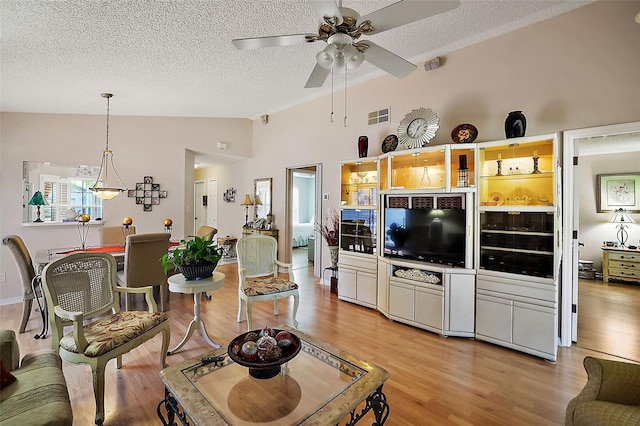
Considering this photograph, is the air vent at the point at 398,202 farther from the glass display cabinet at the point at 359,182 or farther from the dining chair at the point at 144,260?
the dining chair at the point at 144,260

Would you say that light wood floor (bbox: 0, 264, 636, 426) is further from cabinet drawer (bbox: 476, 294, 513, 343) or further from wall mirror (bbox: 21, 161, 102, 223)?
wall mirror (bbox: 21, 161, 102, 223)

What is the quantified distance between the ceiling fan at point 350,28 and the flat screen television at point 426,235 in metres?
1.84

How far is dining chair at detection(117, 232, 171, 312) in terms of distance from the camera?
129 inches

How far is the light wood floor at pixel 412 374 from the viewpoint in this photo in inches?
77.2

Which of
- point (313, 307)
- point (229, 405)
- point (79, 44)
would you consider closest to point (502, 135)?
point (313, 307)

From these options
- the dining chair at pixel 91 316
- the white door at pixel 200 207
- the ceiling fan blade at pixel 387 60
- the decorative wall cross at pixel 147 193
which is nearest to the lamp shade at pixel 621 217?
the ceiling fan blade at pixel 387 60

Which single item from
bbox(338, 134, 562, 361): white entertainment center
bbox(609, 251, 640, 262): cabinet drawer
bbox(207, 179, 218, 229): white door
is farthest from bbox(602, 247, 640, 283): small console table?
bbox(207, 179, 218, 229): white door

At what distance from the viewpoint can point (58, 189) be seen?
471 cm

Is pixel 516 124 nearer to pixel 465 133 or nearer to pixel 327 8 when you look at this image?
pixel 465 133

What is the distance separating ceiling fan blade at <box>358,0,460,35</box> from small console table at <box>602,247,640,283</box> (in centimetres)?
600

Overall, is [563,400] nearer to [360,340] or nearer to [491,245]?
[491,245]

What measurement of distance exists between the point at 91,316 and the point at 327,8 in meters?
2.75

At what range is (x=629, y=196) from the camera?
17.4ft

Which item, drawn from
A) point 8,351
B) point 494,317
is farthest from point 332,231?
point 8,351
